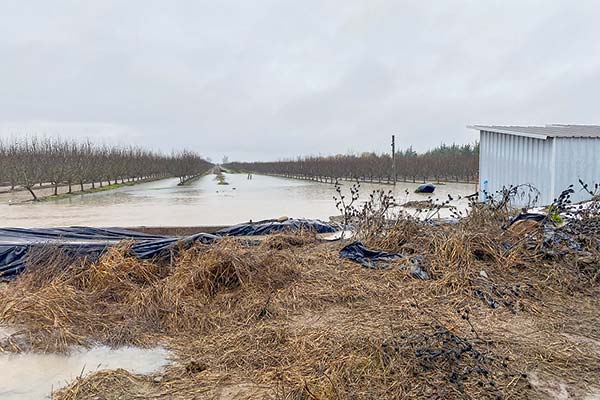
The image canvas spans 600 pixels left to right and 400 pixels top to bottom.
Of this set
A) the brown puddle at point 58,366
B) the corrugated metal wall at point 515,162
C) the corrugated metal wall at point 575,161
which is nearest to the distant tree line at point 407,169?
the corrugated metal wall at point 515,162

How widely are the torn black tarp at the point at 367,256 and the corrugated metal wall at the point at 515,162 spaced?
15.9 feet

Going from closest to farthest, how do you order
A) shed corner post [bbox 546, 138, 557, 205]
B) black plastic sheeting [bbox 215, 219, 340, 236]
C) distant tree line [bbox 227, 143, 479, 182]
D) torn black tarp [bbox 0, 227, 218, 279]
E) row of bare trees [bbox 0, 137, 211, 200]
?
torn black tarp [bbox 0, 227, 218, 279], black plastic sheeting [bbox 215, 219, 340, 236], shed corner post [bbox 546, 138, 557, 205], row of bare trees [bbox 0, 137, 211, 200], distant tree line [bbox 227, 143, 479, 182]

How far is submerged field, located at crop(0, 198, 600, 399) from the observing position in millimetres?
2355

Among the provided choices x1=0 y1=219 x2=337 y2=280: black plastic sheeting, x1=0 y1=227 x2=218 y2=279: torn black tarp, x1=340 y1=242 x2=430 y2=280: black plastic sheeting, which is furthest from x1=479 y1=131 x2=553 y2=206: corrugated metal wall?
x1=0 y1=227 x2=218 y2=279: torn black tarp

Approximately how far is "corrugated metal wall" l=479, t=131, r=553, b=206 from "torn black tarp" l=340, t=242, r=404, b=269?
4853 millimetres

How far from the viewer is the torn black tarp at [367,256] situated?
4389mm

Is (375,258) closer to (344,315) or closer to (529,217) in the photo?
(344,315)

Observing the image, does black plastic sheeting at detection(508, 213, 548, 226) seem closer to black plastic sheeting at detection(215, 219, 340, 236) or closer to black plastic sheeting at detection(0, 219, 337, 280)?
black plastic sheeting at detection(215, 219, 340, 236)

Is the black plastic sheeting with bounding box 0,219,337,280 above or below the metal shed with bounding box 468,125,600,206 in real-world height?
below

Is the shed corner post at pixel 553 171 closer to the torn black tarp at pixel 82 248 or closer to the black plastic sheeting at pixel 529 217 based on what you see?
the black plastic sheeting at pixel 529 217

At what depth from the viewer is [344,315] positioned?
3.35m

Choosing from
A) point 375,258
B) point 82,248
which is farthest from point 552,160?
point 82,248


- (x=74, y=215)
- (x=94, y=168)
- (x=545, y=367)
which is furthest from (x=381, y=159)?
(x=545, y=367)

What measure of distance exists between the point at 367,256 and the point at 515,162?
6325 millimetres
